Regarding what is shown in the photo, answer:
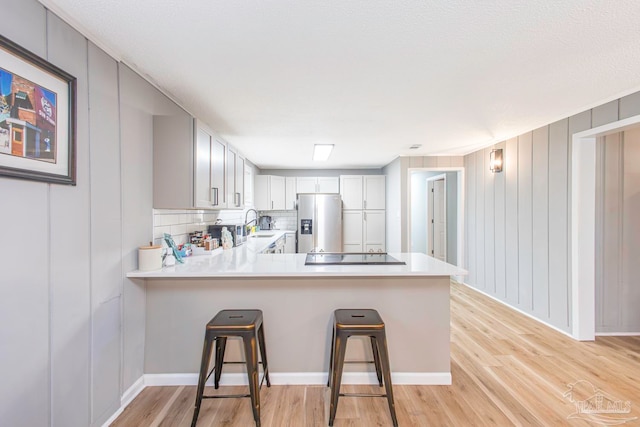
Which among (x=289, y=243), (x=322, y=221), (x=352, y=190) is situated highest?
(x=352, y=190)

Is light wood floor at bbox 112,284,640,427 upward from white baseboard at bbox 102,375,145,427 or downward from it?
downward

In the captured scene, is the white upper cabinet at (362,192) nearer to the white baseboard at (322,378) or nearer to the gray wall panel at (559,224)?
the gray wall panel at (559,224)

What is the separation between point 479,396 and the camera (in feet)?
6.40

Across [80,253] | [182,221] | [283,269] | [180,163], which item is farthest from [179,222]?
[283,269]

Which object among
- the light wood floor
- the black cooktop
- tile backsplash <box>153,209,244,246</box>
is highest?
tile backsplash <box>153,209,244,246</box>

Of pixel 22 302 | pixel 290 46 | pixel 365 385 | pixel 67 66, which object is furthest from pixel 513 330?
pixel 67 66

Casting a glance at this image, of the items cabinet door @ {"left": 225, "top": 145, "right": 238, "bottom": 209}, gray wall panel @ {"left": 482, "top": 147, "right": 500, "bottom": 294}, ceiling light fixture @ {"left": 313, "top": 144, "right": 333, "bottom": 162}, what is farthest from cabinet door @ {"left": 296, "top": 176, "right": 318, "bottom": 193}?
gray wall panel @ {"left": 482, "top": 147, "right": 500, "bottom": 294}

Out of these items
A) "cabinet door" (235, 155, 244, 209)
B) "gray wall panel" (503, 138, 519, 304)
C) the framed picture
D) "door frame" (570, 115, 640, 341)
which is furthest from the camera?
"cabinet door" (235, 155, 244, 209)

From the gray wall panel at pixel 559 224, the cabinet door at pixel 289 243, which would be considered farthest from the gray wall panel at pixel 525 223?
the cabinet door at pixel 289 243

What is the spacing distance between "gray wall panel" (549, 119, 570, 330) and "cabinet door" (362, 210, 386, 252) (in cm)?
293

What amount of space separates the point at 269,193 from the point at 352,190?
167 cm

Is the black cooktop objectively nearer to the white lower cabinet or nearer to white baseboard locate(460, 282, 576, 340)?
white baseboard locate(460, 282, 576, 340)

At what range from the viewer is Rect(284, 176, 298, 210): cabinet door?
18.9 feet

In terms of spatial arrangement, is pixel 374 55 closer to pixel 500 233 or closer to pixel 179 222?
pixel 179 222
